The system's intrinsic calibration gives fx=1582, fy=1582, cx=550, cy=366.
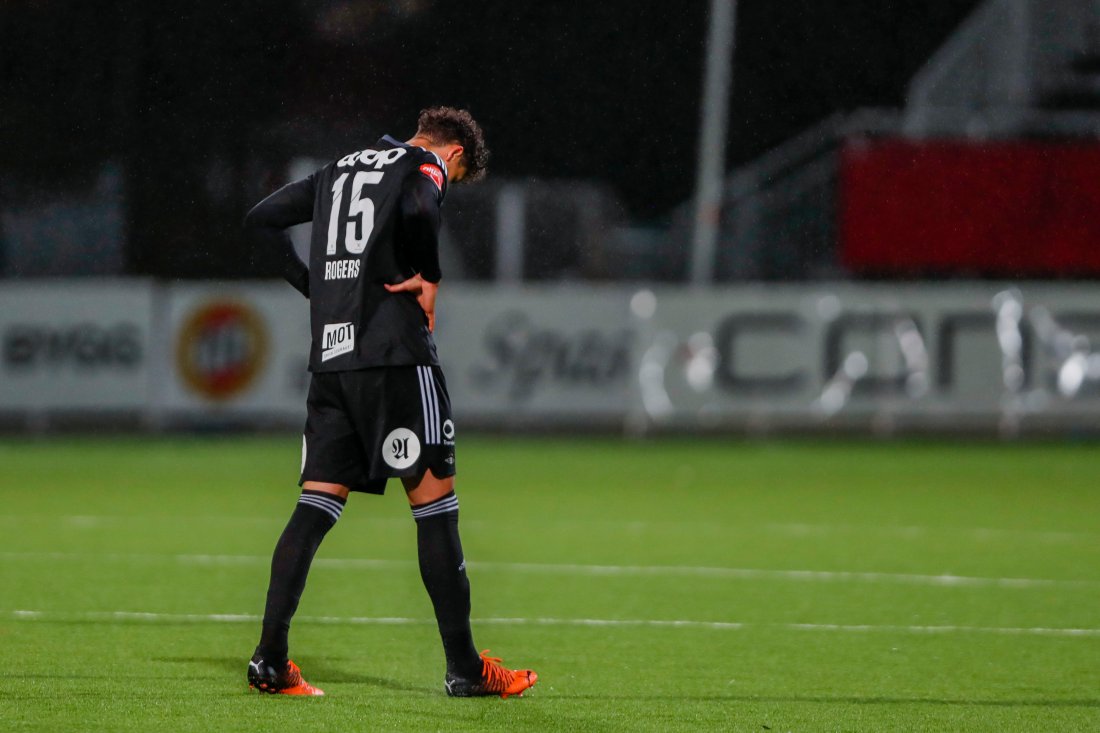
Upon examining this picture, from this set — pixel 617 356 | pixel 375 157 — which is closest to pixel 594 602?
pixel 375 157

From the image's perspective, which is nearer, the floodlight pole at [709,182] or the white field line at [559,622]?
the white field line at [559,622]

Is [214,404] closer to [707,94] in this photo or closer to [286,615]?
[707,94]

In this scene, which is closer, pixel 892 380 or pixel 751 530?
pixel 751 530

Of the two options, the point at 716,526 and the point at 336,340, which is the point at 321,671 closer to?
the point at 336,340

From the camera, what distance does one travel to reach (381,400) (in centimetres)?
485

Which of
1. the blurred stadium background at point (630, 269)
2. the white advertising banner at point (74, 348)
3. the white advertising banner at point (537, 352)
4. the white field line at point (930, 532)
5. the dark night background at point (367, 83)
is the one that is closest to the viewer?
the white field line at point (930, 532)

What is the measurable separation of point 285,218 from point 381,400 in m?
0.72

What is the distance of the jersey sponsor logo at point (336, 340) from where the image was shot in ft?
16.0

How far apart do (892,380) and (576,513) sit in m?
7.82

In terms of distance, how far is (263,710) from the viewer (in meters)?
4.64

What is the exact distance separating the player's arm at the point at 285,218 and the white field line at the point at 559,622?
72.6 inches

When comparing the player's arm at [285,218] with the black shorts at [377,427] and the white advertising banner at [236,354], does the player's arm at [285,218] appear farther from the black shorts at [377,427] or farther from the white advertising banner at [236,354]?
the white advertising banner at [236,354]

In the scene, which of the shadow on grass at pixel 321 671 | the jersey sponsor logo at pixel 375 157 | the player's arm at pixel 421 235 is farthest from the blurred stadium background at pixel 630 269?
the jersey sponsor logo at pixel 375 157

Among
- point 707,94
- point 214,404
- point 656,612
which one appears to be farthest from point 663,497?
point 707,94
